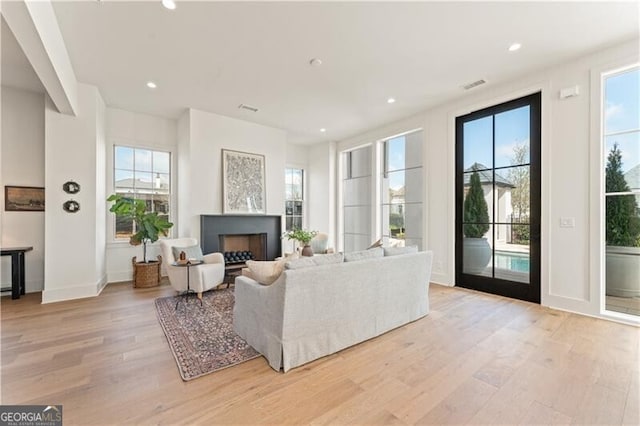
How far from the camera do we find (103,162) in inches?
186

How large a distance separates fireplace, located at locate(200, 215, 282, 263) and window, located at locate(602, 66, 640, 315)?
535cm

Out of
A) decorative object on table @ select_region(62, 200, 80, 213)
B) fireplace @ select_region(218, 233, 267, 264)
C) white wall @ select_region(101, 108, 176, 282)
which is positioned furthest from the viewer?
fireplace @ select_region(218, 233, 267, 264)

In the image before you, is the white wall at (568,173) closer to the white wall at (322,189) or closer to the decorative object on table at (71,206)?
the white wall at (322,189)

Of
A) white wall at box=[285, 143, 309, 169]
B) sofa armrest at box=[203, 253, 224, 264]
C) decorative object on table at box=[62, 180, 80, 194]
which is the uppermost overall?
white wall at box=[285, 143, 309, 169]

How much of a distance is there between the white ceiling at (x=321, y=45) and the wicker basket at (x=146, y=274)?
9.41 feet

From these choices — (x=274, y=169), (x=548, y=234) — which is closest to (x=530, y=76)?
(x=548, y=234)

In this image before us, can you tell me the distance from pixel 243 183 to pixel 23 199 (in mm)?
3404

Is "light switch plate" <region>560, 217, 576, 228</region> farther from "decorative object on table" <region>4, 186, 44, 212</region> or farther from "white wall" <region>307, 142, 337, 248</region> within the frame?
"decorative object on table" <region>4, 186, 44, 212</region>

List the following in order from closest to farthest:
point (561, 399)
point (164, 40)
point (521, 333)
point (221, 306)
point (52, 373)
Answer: point (561, 399) < point (52, 373) < point (521, 333) < point (164, 40) < point (221, 306)

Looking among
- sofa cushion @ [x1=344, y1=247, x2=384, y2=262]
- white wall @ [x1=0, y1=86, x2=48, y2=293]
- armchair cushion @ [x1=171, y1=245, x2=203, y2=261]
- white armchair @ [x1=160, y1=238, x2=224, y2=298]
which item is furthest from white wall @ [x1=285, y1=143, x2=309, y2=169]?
sofa cushion @ [x1=344, y1=247, x2=384, y2=262]

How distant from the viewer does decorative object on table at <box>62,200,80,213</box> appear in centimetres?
406

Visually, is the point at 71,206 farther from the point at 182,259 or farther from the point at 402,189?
the point at 402,189

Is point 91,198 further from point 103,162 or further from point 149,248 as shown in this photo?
point 149,248

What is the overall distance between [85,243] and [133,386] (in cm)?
325
